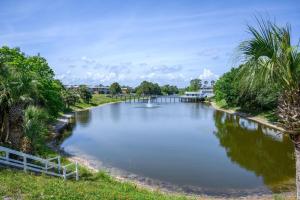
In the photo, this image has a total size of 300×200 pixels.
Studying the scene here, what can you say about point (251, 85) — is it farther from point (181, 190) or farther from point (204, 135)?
point (204, 135)

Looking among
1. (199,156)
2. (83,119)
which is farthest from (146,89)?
(199,156)

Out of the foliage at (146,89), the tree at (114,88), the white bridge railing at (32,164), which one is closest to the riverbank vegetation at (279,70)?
the white bridge railing at (32,164)

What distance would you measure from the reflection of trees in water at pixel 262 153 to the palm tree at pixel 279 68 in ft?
41.7

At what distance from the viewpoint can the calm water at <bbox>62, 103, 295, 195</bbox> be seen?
1947cm

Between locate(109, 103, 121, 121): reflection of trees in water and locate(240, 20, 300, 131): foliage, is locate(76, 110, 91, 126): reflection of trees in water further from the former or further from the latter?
locate(240, 20, 300, 131): foliage

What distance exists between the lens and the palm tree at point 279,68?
6859 mm

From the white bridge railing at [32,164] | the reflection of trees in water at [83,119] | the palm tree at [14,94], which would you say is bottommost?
the reflection of trees in water at [83,119]

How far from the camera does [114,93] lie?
16325cm

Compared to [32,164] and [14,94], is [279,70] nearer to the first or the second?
[32,164]

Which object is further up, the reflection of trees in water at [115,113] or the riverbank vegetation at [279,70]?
the riverbank vegetation at [279,70]

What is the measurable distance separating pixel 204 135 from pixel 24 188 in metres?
31.3

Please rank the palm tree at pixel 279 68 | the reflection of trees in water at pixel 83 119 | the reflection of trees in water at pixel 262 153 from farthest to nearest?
the reflection of trees in water at pixel 83 119 < the reflection of trees in water at pixel 262 153 < the palm tree at pixel 279 68

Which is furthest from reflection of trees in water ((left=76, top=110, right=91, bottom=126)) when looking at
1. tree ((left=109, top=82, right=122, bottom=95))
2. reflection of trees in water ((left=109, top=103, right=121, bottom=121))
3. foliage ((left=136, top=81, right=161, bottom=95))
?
foliage ((left=136, top=81, right=161, bottom=95))

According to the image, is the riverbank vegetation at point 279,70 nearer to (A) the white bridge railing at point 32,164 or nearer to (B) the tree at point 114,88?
(A) the white bridge railing at point 32,164
